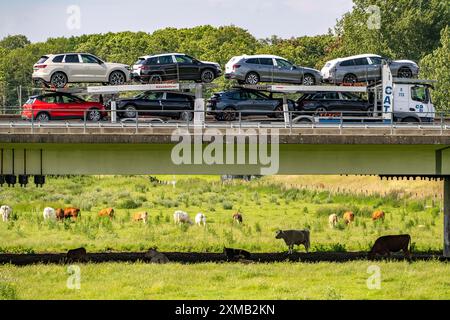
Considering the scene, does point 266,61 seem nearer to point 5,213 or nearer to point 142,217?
point 142,217

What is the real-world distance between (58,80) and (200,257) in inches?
393

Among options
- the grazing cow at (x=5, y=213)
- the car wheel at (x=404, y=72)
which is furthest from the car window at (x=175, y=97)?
the grazing cow at (x=5, y=213)

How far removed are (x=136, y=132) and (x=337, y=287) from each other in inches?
367

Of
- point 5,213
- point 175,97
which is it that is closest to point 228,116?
point 175,97

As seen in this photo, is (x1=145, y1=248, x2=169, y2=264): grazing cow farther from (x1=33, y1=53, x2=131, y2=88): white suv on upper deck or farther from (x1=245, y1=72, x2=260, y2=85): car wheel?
(x1=245, y1=72, x2=260, y2=85): car wheel

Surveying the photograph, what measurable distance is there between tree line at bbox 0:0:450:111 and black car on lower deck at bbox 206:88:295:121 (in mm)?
42445

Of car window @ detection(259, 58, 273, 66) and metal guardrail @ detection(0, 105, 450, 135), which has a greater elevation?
car window @ detection(259, 58, 273, 66)

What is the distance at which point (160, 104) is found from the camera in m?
41.8

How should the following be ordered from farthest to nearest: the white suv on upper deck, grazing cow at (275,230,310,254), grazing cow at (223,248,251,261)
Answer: the white suv on upper deck, grazing cow at (275,230,310,254), grazing cow at (223,248,251,261)

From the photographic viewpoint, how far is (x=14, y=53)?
122 m

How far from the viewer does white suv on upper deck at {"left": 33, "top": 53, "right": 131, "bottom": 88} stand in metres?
42.3

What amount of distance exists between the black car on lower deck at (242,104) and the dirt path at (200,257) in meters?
5.98

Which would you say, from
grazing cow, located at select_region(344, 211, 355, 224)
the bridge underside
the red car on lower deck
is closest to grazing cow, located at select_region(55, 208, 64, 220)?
the red car on lower deck

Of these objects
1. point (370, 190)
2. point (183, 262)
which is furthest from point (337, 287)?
point (370, 190)
